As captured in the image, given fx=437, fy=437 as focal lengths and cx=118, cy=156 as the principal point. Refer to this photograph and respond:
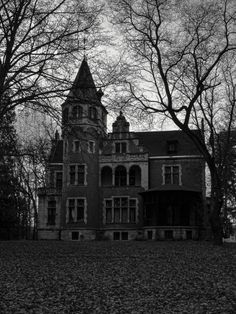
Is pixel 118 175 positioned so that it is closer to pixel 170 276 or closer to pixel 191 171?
pixel 191 171

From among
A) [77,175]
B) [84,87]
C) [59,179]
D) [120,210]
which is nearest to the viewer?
[84,87]

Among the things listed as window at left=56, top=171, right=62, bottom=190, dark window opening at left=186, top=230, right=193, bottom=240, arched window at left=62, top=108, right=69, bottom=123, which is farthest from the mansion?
arched window at left=62, top=108, right=69, bottom=123

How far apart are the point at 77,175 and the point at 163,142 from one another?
8973 mm

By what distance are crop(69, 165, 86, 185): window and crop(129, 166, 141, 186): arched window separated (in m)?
4.61

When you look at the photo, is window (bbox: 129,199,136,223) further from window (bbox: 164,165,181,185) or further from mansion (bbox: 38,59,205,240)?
window (bbox: 164,165,181,185)

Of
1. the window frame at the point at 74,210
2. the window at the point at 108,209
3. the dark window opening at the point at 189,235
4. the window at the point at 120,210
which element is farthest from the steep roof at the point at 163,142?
the window frame at the point at 74,210

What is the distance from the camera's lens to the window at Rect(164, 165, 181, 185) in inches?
1603

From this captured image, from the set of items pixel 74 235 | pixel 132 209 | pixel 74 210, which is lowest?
pixel 74 235

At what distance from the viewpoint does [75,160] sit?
135 feet

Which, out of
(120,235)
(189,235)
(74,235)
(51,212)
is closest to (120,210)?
(120,235)

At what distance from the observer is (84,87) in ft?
51.6

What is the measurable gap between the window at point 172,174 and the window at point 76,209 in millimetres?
7994

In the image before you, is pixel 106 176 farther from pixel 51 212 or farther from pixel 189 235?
pixel 189 235

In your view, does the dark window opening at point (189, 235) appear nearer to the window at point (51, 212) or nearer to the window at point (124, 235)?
the window at point (124, 235)
